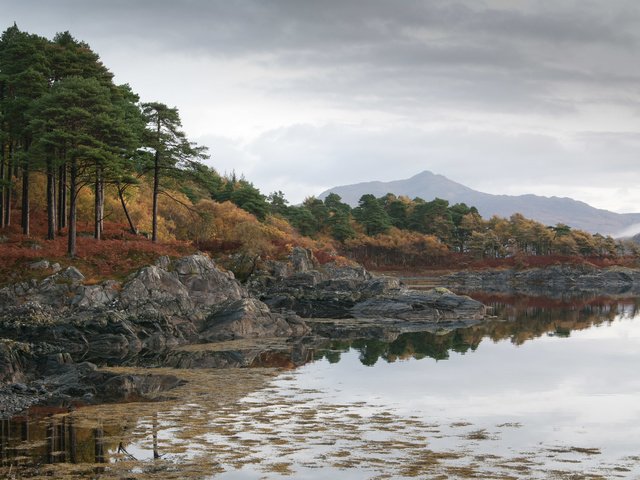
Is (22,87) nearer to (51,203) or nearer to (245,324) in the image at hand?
(51,203)

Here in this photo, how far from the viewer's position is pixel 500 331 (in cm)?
4588

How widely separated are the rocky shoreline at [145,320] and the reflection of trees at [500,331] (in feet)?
12.8

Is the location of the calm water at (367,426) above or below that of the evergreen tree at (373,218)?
below

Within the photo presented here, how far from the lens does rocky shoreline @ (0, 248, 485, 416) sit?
24531 mm

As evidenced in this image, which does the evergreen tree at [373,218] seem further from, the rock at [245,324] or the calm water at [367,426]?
the calm water at [367,426]

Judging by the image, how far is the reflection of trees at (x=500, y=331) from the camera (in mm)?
36000

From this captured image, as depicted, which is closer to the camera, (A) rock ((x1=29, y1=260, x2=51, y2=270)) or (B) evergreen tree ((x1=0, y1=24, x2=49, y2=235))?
(A) rock ((x1=29, y1=260, x2=51, y2=270))

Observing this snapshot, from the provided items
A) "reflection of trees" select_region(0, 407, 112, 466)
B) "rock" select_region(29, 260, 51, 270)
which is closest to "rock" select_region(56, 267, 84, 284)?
"rock" select_region(29, 260, 51, 270)

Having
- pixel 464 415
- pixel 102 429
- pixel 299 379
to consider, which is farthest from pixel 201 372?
pixel 464 415

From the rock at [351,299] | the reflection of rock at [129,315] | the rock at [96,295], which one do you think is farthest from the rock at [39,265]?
the rock at [351,299]

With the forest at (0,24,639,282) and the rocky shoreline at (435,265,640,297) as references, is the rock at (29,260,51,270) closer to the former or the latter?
the forest at (0,24,639,282)

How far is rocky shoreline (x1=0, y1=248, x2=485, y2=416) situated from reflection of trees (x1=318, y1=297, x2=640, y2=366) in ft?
12.8

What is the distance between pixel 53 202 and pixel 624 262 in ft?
445

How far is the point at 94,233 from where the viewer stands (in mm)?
53250
